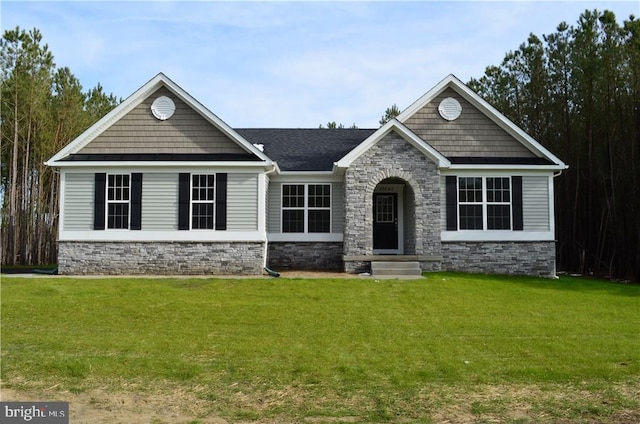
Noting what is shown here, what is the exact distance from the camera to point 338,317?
11000mm

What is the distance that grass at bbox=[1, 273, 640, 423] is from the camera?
6.62 meters

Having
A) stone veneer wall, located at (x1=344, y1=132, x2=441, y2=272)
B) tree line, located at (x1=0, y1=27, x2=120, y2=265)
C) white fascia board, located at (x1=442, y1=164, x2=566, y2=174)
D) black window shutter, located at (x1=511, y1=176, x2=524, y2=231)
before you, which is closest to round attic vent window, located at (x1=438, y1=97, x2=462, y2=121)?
white fascia board, located at (x1=442, y1=164, x2=566, y2=174)

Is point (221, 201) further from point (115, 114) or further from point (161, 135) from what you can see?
point (115, 114)

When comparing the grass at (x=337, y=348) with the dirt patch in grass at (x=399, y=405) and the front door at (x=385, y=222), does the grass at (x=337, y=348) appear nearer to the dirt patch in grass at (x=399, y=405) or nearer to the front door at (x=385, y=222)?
the dirt patch in grass at (x=399, y=405)

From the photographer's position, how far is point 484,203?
60.2 feet

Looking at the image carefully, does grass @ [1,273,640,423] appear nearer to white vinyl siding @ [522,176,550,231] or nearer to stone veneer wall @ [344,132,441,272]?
stone veneer wall @ [344,132,441,272]

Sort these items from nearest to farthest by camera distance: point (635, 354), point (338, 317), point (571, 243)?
point (635, 354), point (338, 317), point (571, 243)

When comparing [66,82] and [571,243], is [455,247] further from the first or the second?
[66,82]

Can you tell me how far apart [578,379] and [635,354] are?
5.98 ft

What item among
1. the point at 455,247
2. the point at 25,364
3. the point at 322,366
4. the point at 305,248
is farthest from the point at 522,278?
the point at 25,364

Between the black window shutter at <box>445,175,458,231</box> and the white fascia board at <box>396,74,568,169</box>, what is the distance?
2.61 meters

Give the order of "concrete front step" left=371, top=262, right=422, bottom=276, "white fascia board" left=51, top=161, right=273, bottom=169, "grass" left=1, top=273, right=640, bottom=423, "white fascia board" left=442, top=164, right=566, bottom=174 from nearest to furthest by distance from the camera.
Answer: "grass" left=1, top=273, right=640, bottom=423 < "concrete front step" left=371, top=262, right=422, bottom=276 < "white fascia board" left=51, top=161, right=273, bottom=169 < "white fascia board" left=442, top=164, right=566, bottom=174

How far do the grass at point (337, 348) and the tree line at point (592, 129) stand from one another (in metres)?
9.13

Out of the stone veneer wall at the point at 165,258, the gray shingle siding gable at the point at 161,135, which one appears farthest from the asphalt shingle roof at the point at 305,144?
the stone veneer wall at the point at 165,258
